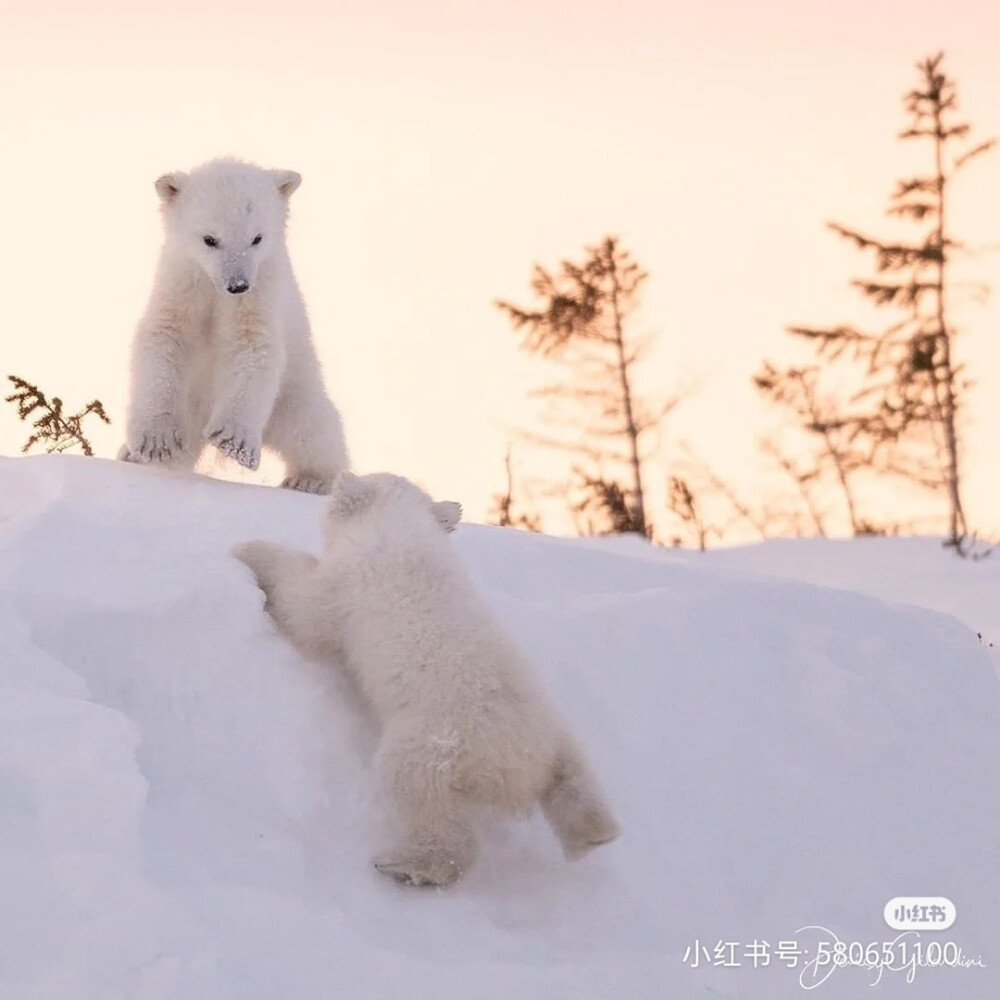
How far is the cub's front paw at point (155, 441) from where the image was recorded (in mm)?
5625

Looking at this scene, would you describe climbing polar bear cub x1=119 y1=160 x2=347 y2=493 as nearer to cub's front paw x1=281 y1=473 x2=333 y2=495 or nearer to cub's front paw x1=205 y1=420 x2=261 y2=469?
cub's front paw x1=205 y1=420 x2=261 y2=469

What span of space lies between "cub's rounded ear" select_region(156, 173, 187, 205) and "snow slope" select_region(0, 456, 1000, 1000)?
1.28 m

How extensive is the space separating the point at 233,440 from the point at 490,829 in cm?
234

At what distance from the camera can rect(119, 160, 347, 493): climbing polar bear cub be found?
5473 mm

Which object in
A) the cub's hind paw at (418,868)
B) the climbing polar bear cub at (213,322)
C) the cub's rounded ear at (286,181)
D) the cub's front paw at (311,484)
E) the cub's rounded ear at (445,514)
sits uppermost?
the cub's rounded ear at (286,181)

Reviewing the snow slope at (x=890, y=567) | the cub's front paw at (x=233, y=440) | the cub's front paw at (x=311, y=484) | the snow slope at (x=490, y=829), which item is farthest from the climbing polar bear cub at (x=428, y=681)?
the snow slope at (x=890, y=567)

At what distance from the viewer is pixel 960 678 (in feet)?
17.2

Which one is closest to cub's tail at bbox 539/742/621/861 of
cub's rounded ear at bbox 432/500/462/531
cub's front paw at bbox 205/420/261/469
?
cub's rounded ear at bbox 432/500/462/531

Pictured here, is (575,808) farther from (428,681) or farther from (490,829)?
(428,681)

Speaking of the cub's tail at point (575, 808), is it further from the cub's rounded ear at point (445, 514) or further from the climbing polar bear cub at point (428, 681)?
the cub's rounded ear at point (445, 514)

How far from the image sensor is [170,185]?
5766 mm

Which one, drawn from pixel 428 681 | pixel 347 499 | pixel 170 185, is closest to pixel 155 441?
pixel 170 185

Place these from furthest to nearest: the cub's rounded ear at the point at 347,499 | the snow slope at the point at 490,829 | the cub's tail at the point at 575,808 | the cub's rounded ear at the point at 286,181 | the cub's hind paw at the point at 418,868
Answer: the cub's rounded ear at the point at 286,181 → the cub's rounded ear at the point at 347,499 → the cub's tail at the point at 575,808 → the cub's hind paw at the point at 418,868 → the snow slope at the point at 490,829

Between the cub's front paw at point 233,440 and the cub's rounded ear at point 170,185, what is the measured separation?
1.06 meters
